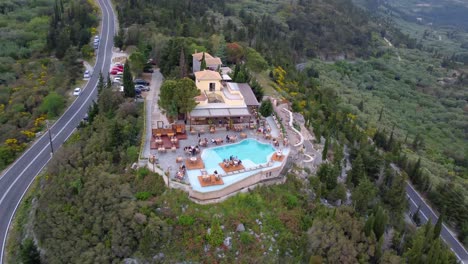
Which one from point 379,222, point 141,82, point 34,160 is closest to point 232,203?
point 379,222

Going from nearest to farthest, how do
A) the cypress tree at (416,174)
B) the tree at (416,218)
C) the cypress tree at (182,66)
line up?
the tree at (416,218) → the cypress tree at (182,66) → the cypress tree at (416,174)

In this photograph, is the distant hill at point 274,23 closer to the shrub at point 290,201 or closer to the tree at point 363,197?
the tree at point 363,197

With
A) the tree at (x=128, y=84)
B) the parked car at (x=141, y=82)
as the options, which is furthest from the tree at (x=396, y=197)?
the parked car at (x=141, y=82)

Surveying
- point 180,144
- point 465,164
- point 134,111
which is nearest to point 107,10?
point 134,111

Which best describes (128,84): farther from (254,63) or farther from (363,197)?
(363,197)

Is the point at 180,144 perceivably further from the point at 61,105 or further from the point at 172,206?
the point at 61,105

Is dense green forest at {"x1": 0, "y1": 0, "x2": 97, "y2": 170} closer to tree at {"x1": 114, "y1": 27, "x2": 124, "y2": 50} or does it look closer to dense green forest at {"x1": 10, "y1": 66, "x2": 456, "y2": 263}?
tree at {"x1": 114, "y1": 27, "x2": 124, "y2": 50}
